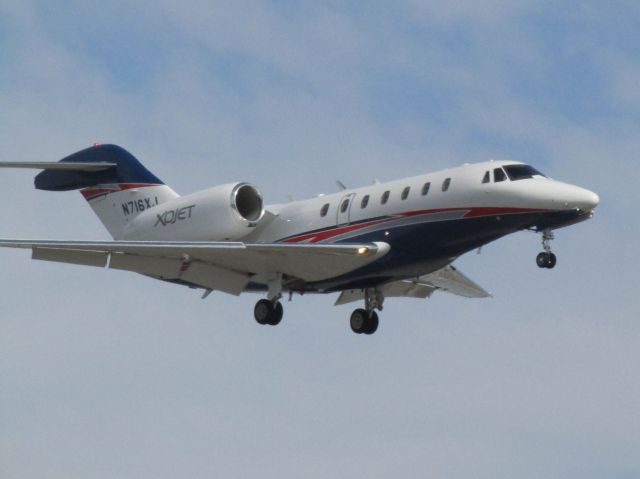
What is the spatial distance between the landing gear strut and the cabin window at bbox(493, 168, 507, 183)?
449cm

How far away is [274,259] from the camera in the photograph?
29.9 metres

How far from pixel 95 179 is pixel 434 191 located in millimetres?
9786

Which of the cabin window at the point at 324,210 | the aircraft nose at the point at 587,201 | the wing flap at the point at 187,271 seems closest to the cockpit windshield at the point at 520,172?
the aircraft nose at the point at 587,201

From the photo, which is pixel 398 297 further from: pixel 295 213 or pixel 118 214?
pixel 118 214

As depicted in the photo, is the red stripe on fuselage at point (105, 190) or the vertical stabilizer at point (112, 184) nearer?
the vertical stabilizer at point (112, 184)

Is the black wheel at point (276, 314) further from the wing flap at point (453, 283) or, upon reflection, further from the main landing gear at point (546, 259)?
the main landing gear at point (546, 259)

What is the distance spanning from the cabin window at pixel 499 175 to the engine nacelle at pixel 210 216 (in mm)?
5655

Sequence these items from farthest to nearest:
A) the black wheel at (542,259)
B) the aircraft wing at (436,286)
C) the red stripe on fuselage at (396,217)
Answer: the aircraft wing at (436,286) < the red stripe on fuselage at (396,217) < the black wheel at (542,259)

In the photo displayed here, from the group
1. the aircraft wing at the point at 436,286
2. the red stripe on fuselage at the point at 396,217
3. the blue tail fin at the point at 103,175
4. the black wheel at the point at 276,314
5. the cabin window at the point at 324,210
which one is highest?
the blue tail fin at the point at 103,175

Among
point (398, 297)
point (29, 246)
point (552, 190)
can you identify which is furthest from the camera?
point (398, 297)

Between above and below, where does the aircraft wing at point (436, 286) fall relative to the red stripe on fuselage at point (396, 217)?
below

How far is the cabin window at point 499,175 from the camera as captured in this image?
28.1m

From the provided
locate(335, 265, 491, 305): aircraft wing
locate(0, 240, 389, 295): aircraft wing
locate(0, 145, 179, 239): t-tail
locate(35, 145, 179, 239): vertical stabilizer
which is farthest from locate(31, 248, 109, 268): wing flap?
locate(335, 265, 491, 305): aircraft wing

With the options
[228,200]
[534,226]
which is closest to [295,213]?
[228,200]
